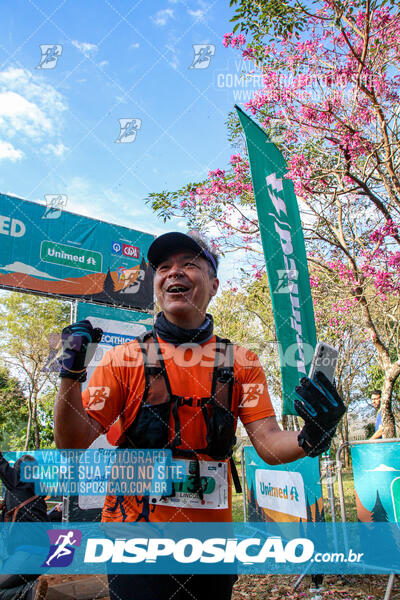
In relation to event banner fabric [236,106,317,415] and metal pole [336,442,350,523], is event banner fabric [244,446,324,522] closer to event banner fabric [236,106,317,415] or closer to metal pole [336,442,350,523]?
metal pole [336,442,350,523]

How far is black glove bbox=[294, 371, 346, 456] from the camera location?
61.9 inches

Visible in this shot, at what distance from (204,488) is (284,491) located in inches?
156

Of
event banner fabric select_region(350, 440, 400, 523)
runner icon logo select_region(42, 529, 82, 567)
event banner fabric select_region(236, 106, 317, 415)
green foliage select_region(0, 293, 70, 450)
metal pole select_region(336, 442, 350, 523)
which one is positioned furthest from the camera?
green foliage select_region(0, 293, 70, 450)

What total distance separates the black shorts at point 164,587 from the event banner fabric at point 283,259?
2.95 metres

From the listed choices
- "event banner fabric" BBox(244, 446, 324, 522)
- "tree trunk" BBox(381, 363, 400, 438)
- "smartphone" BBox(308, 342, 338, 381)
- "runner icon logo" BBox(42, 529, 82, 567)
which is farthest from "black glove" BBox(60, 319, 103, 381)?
"tree trunk" BBox(381, 363, 400, 438)

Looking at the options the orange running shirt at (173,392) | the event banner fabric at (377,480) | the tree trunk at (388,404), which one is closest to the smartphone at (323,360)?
the orange running shirt at (173,392)

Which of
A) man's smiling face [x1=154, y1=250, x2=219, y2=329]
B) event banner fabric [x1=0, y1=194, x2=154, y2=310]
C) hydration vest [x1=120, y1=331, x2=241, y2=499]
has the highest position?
event banner fabric [x1=0, y1=194, x2=154, y2=310]

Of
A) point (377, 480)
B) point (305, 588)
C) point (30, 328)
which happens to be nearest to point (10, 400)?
point (30, 328)

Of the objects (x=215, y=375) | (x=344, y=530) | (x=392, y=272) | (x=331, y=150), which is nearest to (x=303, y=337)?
(x=344, y=530)

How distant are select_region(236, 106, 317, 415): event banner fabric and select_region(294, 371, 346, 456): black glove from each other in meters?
2.93

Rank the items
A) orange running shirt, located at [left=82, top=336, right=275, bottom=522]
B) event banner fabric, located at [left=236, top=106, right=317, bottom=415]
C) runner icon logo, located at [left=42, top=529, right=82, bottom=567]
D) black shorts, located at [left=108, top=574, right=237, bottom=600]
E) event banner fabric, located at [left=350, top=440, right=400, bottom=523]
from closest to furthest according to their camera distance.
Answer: black shorts, located at [left=108, top=574, right=237, bottom=600] < orange running shirt, located at [left=82, top=336, right=275, bottom=522] < event banner fabric, located at [left=350, top=440, right=400, bottom=523] < event banner fabric, located at [left=236, top=106, right=317, bottom=415] < runner icon logo, located at [left=42, top=529, right=82, bottom=567]

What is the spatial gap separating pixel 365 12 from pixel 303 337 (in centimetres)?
538

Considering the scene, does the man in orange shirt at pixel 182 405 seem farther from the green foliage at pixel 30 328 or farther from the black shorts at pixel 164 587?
the green foliage at pixel 30 328

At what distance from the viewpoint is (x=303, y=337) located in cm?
488
